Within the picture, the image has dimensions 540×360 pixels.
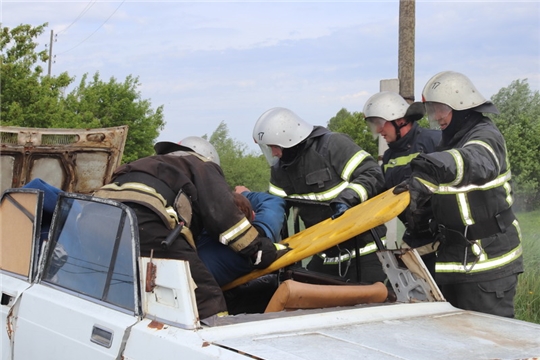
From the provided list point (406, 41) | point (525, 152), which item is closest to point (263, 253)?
point (406, 41)

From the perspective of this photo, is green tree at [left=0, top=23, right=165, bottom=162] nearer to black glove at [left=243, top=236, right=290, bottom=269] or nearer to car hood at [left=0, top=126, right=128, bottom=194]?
car hood at [left=0, top=126, right=128, bottom=194]

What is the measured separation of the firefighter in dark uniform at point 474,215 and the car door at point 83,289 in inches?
62.4

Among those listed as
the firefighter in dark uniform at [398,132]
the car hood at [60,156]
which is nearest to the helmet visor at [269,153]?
the firefighter in dark uniform at [398,132]

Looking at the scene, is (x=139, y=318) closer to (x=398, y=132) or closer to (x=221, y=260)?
(x=221, y=260)

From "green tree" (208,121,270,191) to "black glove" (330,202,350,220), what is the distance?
1076 cm

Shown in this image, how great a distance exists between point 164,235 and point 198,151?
3.54ft

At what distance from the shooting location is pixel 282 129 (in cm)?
475

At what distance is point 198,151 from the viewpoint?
13.9 feet

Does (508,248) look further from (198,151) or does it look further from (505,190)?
(198,151)

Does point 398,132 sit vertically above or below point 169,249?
above

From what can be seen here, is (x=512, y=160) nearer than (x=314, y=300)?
No

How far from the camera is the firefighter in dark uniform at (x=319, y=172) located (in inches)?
177

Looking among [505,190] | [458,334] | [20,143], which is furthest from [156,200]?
[20,143]

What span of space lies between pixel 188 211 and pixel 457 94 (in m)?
1.83
